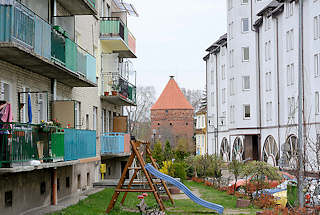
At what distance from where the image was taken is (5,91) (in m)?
15.7

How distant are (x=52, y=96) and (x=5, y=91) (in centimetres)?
472

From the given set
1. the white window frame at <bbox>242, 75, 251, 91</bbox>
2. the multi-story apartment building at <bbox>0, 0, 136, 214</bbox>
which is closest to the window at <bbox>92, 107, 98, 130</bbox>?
the multi-story apartment building at <bbox>0, 0, 136, 214</bbox>

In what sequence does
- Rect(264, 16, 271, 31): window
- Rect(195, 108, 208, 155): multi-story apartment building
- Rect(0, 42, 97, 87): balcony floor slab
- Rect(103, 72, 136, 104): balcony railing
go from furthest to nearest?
Rect(195, 108, 208, 155): multi-story apartment building, Rect(264, 16, 271, 31): window, Rect(103, 72, 136, 104): balcony railing, Rect(0, 42, 97, 87): balcony floor slab

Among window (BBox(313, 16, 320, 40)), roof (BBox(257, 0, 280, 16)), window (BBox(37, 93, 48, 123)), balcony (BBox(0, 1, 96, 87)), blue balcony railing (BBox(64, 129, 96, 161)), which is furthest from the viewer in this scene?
roof (BBox(257, 0, 280, 16))

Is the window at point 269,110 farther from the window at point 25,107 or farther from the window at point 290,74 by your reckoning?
the window at point 25,107

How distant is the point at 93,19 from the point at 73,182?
938cm

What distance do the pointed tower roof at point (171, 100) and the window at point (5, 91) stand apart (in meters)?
81.8

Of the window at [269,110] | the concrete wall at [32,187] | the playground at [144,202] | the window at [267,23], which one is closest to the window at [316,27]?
the window at [267,23]

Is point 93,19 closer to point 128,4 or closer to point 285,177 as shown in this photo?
point 128,4

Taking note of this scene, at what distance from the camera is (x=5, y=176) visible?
48.9 ft

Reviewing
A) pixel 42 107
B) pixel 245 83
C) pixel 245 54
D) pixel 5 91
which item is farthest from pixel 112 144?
pixel 245 54

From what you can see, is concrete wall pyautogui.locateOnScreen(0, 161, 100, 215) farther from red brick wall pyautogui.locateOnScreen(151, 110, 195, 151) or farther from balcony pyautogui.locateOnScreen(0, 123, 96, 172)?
red brick wall pyautogui.locateOnScreen(151, 110, 195, 151)

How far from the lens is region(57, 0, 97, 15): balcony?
21.1 metres

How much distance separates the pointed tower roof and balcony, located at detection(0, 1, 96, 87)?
75810 millimetres
